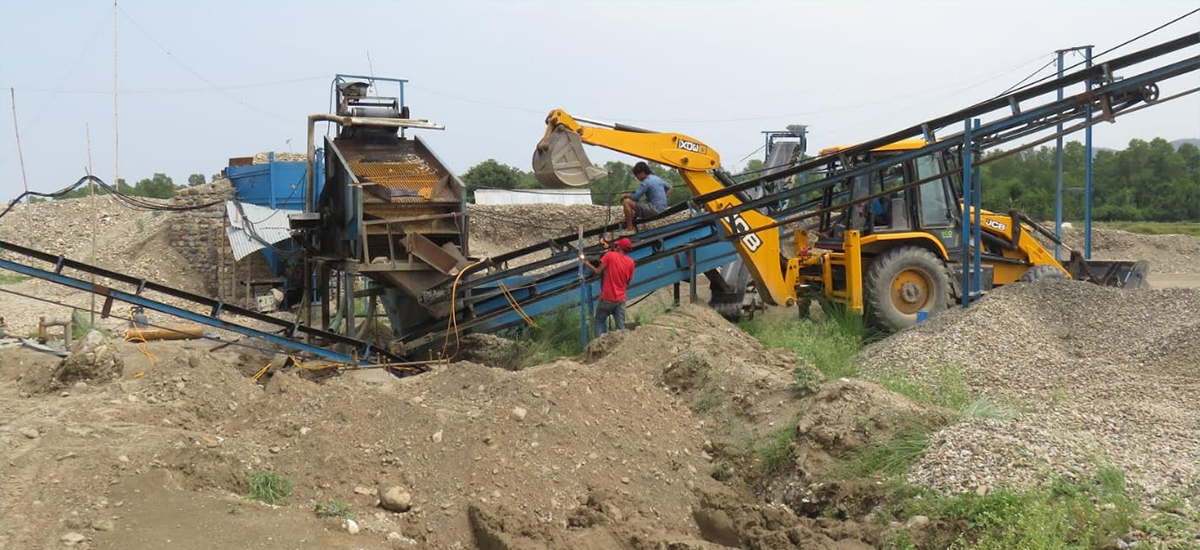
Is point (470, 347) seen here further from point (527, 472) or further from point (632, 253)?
point (527, 472)

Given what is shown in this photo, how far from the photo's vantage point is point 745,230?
42.1 ft

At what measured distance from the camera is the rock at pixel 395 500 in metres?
6.53

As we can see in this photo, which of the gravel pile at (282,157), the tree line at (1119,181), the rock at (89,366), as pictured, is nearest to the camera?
the rock at (89,366)

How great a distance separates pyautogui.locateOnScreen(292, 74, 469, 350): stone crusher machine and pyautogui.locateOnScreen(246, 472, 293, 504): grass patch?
18.4ft

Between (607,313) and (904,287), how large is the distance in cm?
417

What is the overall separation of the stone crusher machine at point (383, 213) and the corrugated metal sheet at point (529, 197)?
20032mm

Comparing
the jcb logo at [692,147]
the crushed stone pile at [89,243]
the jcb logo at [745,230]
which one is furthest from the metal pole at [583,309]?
the crushed stone pile at [89,243]

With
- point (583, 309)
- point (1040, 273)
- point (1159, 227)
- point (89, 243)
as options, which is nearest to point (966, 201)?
point (1040, 273)

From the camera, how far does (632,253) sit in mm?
12930

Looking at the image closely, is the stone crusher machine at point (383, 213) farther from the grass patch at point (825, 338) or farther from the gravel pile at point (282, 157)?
the gravel pile at point (282, 157)

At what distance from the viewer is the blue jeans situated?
456 inches

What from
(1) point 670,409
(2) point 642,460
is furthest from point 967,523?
(1) point 670,409

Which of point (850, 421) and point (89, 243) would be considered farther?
point (89, 243)

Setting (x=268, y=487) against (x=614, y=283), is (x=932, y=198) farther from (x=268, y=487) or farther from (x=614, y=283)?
(x=268, y=487)
